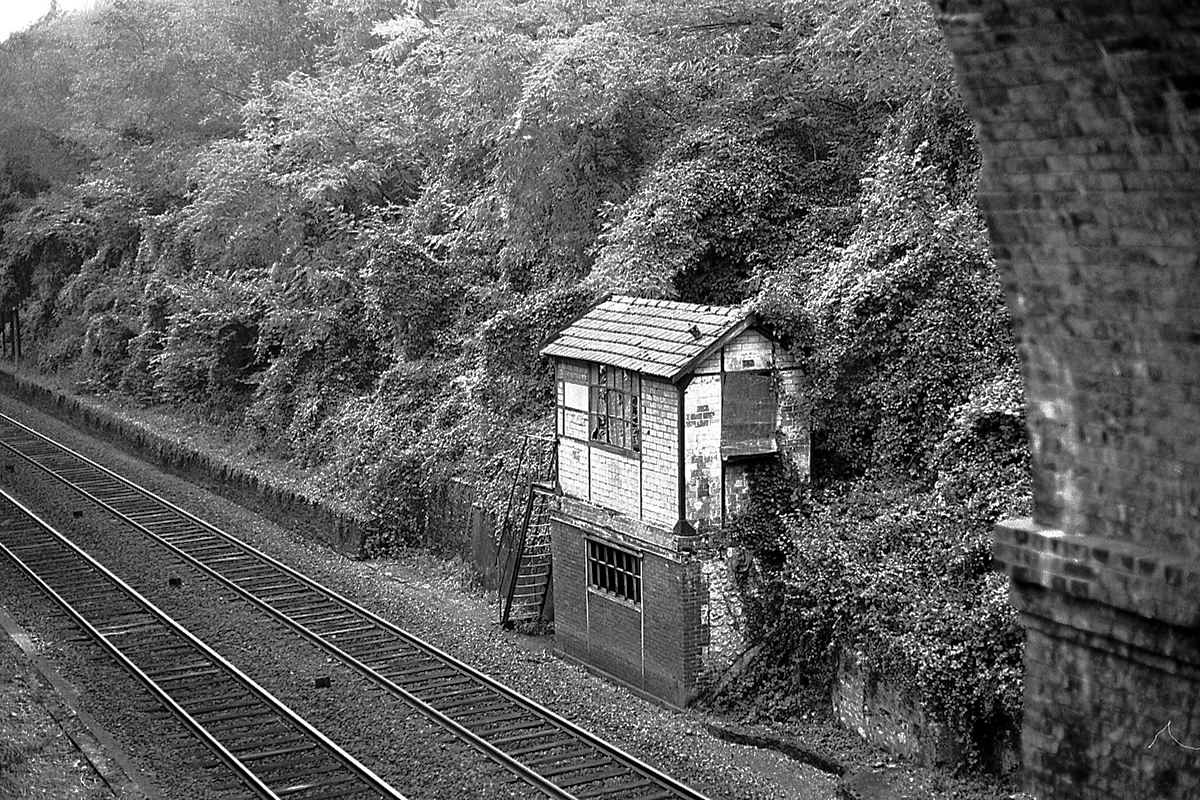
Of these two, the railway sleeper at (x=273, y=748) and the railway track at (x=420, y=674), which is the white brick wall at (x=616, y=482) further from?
the railway sleeper at (x=273, y=748)

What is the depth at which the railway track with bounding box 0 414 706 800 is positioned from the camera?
12453mm

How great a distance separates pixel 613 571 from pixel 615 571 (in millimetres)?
60

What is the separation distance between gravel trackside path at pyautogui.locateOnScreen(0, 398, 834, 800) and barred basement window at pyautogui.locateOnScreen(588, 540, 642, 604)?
1100mm

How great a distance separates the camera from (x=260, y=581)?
64.6 ft

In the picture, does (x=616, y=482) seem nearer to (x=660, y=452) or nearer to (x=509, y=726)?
(x=660, y=452)

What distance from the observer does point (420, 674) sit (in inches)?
612

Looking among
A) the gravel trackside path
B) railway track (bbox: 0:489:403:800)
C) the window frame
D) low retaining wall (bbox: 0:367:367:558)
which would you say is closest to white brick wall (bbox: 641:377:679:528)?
the window frame

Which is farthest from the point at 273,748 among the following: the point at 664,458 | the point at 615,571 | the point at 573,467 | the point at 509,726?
the point at 664,458

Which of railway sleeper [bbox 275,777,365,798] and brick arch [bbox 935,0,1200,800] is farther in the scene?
railway sleeper [bbox 275,777,365,798]

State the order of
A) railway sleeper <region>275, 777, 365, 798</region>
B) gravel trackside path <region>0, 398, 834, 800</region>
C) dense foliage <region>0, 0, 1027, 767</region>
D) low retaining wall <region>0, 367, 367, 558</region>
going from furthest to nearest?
low retaining wall <region>0, 367, 367, 558</region>
dense foliage <region>0, 0, 1027, 767</region>
gravel trackside path <region>0, 398, 834, 800</region>
railway sleeper <region>275, 777, 365, 798</region>

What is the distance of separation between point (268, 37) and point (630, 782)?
29.7m

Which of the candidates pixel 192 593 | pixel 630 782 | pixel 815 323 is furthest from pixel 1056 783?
pixel 192 593

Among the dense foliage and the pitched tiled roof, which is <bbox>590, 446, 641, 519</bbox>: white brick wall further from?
the dense foliage

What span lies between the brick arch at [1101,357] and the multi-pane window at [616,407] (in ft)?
32.1
